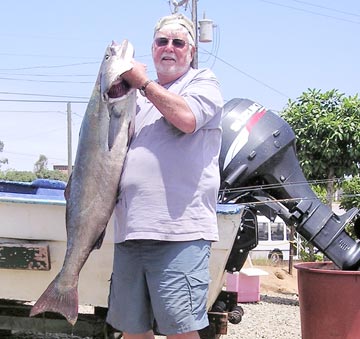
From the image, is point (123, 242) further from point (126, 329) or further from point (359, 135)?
point (359, 135)

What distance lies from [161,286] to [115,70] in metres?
0.92

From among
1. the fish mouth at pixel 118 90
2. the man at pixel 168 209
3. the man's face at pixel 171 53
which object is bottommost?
the man at pixel 168 209

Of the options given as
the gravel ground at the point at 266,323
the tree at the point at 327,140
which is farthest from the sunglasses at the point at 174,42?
the tree at the point at 327,140

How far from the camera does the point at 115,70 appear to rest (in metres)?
2.59

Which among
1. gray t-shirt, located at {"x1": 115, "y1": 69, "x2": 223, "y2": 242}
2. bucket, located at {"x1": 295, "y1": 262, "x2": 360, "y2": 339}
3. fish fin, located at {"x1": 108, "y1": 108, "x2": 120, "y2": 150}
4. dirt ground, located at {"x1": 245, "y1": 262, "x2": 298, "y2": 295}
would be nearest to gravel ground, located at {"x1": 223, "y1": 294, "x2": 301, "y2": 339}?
dirt ground, located at {"x1": 245, "y1": 262, "x2": 298, "y2": 295}

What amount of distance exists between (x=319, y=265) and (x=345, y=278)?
576mm

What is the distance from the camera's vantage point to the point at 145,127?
2.67 meters

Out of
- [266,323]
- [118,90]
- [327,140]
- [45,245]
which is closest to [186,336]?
[118,90]

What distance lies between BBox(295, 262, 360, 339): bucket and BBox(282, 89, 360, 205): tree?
4.01 m

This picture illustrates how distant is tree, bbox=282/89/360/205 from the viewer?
8188 millimetres

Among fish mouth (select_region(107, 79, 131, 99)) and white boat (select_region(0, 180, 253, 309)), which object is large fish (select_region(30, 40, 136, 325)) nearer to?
fish mouth (select_region(107, 79, 131, 99))

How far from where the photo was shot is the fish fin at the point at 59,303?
266 cm

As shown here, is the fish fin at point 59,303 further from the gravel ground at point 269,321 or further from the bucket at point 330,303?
the gravel ground at point 269,321

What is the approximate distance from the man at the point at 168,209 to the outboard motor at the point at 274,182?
1.76m
